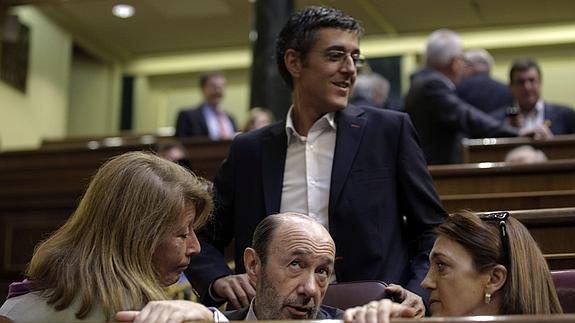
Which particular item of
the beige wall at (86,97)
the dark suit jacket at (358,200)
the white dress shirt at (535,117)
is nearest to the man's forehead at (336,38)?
the dark suit jacket at (358,200)

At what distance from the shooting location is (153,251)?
7.41ft

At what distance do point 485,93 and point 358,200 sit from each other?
3.66m

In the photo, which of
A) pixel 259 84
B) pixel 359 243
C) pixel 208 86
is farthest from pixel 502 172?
pixel 208 86

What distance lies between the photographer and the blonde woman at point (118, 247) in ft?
7.04

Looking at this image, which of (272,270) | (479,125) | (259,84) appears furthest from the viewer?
(259,84)

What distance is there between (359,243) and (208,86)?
17.2 ft

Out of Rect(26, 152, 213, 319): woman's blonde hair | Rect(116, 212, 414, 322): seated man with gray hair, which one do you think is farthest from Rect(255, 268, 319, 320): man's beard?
Rect(26, 152, 213, 319): woman's blonde hair

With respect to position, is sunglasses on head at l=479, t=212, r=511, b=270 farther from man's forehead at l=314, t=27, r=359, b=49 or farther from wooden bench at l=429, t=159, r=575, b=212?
wooden bench at l=429, t=159, r=575, b=212

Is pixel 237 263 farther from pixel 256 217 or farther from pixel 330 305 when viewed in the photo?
pixel 330 305

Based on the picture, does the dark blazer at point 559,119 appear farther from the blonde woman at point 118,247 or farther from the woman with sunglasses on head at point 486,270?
the blonde woman at point 118,247

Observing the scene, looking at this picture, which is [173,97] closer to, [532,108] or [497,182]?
[532,108]

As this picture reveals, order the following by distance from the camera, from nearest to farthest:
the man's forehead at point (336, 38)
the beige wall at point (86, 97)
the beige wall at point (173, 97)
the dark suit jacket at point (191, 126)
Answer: the man's forehead at point (336, 38) → the dark suit jacket at point (191, 126) → the beige wall at point (86, 97) → the beige wall at point (173, 97)

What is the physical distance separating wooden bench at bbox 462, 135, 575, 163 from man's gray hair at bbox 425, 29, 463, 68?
496 mm

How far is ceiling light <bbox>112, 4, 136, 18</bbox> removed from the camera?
10.5 metres
